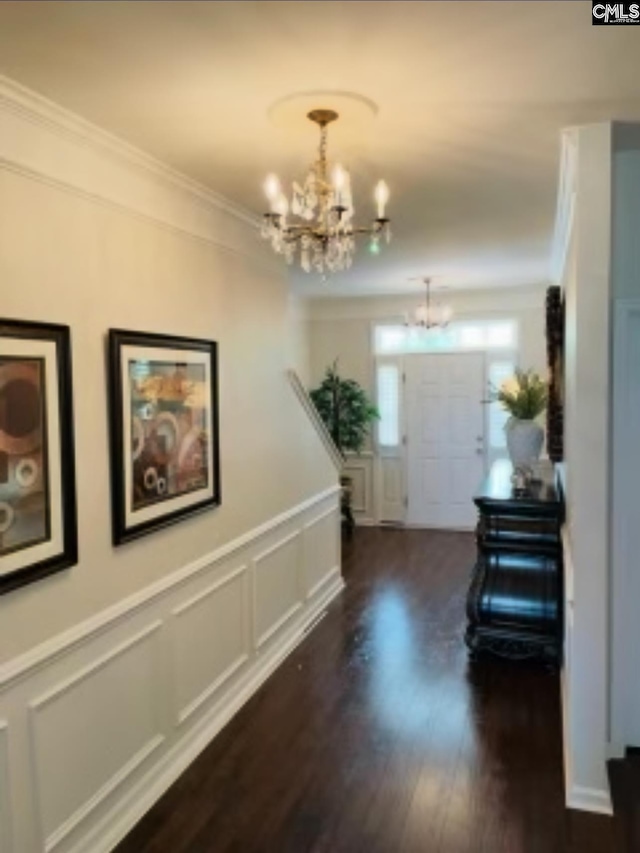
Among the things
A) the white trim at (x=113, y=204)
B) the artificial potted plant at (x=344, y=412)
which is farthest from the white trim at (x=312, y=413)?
the artificial potted plant at (x=344, y=412)

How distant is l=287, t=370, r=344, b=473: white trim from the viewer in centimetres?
445

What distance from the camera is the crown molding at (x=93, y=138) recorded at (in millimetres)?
2080

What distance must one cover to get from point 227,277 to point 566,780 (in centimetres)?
282

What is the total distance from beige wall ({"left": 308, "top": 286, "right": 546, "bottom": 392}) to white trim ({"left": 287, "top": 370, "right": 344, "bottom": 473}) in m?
2.48

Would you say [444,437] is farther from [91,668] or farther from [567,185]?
[91,668]

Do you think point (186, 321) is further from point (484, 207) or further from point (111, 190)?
point (484, 207)

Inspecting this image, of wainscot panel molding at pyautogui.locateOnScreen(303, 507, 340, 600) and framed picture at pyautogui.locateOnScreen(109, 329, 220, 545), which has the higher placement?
framed picture at pyautogui.locateOnScreen(109, 329, 220, 545)

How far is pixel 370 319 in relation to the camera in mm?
7605

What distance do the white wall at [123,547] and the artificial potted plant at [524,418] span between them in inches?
62.7

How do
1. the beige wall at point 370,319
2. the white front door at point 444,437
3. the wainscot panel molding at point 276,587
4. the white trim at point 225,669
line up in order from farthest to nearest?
the white front door at point 444,437 < the beige wall at point 370,319 < the wainscot panel molding at point 276,587 < the white trim at point 225,669

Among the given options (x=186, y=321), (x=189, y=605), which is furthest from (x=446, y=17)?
(x=189, y=605)

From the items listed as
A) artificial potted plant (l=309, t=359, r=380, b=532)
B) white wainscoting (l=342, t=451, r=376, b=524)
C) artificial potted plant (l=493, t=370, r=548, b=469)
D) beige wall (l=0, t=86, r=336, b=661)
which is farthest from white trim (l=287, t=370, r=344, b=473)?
white wainscoting (l=342, t=451, r=376, b=524)

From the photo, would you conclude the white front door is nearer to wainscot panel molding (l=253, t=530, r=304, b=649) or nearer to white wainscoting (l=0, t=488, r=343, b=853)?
wainscot panel molding (l=253, t=530, r=304, b=649)

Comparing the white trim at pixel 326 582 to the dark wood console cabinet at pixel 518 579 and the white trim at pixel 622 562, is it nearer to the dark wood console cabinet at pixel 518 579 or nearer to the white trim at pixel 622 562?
the dark wood console cabinet at pixel 518 579
